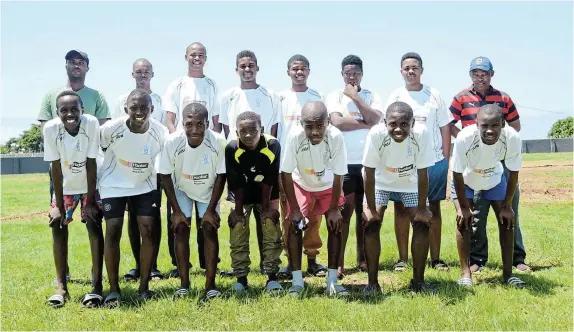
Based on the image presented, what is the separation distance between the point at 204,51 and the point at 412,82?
2591mm

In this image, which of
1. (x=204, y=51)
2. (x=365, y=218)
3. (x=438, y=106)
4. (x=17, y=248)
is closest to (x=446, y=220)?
(x=438, y=106)

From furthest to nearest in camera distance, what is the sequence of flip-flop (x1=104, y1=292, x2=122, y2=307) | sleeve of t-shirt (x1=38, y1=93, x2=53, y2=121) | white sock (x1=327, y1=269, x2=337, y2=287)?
sleeve of t-shirt (x1=38, y1=93, x2=53, y2=121) → white sock (x1=327, y1=269, x2=337, y2=287) → flip-flop (x1=104, y1=292, x2=122, y2=307)

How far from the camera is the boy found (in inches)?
220

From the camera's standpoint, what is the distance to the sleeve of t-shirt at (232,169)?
225 inches

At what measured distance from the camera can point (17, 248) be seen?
924 centimetres

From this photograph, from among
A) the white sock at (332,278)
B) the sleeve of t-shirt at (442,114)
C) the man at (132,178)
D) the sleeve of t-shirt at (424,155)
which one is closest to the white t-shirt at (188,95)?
the man at (132,178)

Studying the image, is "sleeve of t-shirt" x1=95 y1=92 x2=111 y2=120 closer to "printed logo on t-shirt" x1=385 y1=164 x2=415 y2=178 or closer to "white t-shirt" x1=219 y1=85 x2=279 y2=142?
"white t-shirt" x1=219 y1=85 x2=279 y2=142

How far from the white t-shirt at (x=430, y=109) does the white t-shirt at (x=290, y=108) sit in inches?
37.4

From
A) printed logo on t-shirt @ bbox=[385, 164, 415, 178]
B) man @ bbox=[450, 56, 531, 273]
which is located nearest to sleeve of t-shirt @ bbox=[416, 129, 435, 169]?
printed logo on t-shirt @ bbox=[385, 164, 415, 178]

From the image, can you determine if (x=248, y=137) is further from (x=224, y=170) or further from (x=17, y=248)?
(x=17, y=248)

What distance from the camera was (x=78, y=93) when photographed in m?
6.51

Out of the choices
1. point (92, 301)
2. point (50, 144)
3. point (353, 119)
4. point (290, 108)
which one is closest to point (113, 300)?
point (92, 301)

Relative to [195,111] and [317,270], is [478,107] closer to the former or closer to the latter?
[317,270]

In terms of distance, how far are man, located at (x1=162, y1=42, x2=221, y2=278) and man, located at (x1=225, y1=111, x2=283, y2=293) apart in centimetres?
101
